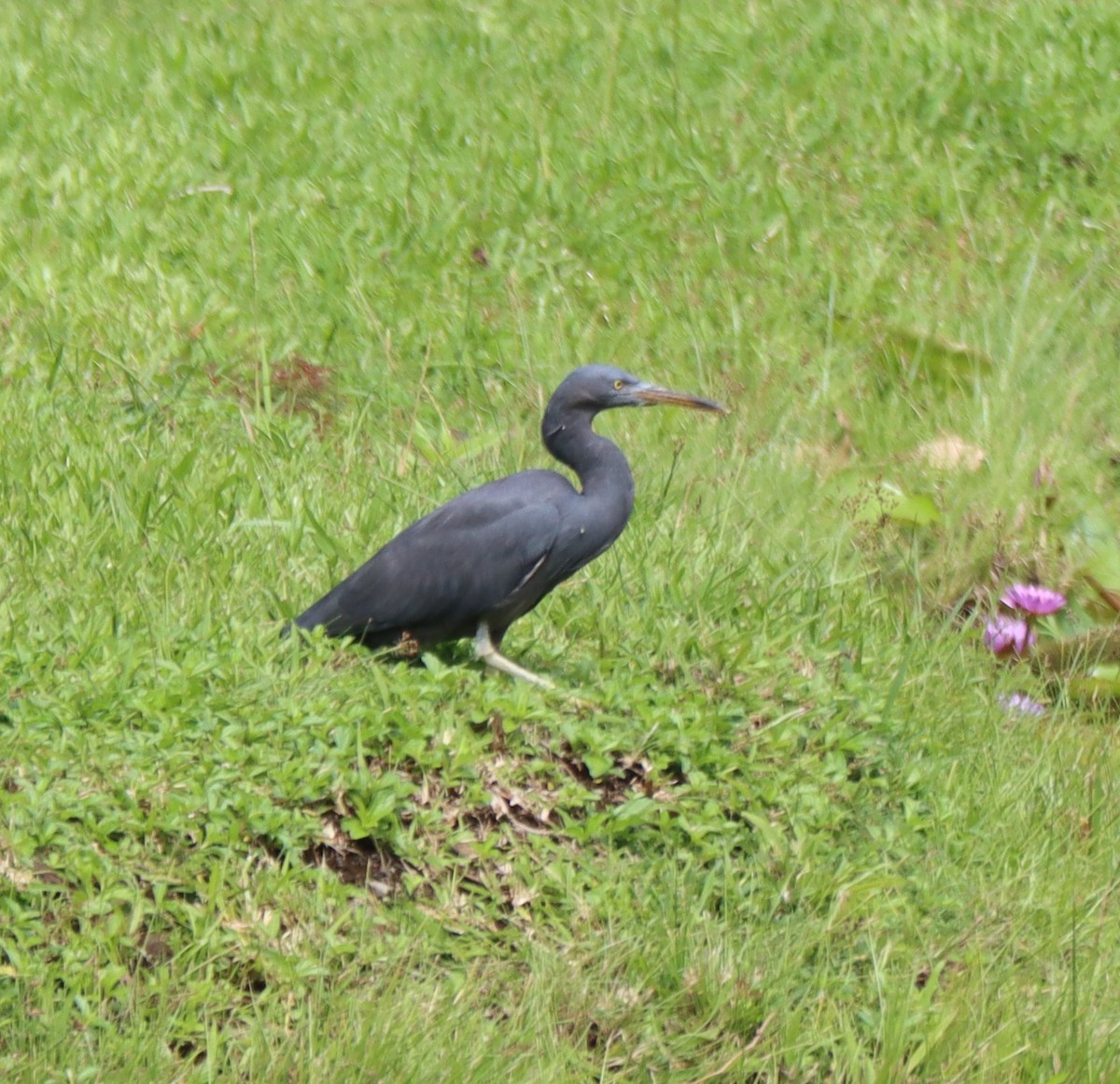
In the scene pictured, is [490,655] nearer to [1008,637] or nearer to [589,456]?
[589,456]

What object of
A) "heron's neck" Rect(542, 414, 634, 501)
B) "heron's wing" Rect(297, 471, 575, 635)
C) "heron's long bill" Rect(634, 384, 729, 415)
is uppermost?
"heron's long bill" Rect(634, 384, 729, 415)

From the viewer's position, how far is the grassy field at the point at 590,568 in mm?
3779

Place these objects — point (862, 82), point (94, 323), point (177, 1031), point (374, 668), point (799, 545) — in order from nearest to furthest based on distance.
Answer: point (177, 1031)
point (374, 668)
point (799, 545)
point (94, 323)
point (862, 82)

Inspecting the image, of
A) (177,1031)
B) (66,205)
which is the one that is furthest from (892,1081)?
(66,205)

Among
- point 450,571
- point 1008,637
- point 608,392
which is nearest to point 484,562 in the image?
point 450,571

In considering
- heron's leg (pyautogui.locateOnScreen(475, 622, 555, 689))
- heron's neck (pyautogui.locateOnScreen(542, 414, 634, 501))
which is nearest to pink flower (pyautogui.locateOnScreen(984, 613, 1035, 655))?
heron's neck (pyautogui.locateOnScreen(542, 414, 634, 501))

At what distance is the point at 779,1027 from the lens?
3811 mm

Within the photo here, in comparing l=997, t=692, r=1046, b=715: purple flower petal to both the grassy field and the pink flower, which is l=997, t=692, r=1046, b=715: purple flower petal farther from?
the pink flower

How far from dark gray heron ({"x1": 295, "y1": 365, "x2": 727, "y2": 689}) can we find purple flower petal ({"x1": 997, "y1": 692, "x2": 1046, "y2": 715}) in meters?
1.42

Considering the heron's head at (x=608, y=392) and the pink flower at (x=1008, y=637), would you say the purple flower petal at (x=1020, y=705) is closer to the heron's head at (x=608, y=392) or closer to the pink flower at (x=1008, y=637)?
the pink flower at (x=1008, y=637)

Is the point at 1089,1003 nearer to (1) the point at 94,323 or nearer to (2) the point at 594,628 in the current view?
(2) the point at 594,628

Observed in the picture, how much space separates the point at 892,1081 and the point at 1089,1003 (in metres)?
0.55

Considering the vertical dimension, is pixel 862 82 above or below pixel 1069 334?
above

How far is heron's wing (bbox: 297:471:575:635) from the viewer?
456 cm
